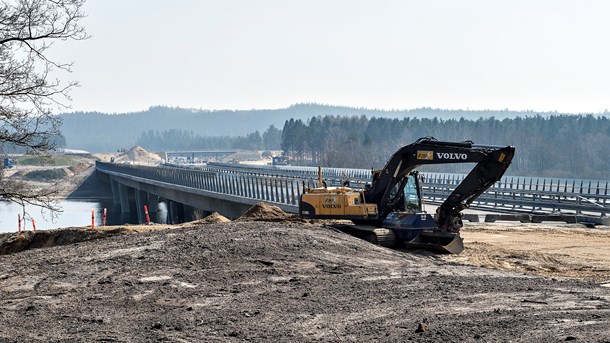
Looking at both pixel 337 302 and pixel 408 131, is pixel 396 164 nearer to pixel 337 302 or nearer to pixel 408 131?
pixel 337 302

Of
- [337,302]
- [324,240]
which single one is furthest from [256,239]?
[337,302]

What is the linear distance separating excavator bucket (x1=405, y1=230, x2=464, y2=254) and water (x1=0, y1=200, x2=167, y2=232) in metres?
45.2

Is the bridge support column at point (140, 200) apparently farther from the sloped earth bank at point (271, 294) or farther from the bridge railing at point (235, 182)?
the sloped earth bank at point (271, 294)

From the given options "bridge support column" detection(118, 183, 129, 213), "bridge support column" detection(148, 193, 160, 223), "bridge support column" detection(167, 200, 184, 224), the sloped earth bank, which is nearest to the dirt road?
the sloped earth bank

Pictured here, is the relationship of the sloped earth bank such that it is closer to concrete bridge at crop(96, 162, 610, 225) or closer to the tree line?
concrete bridge at crop(96, 162, 610, 225)

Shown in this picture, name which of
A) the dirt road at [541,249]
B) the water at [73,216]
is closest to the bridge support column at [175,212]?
the water at [73,216]

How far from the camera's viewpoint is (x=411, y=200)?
23547 mm

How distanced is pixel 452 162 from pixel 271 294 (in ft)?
26.3

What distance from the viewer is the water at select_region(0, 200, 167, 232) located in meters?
71.9

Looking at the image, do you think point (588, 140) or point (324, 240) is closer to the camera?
point (324, 240)

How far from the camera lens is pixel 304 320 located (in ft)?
43.6

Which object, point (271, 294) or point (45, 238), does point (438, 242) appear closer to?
point (271, 294)

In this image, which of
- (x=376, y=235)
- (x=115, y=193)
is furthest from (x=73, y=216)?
(x=376, y=235)

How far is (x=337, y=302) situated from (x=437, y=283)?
277 centimetres
